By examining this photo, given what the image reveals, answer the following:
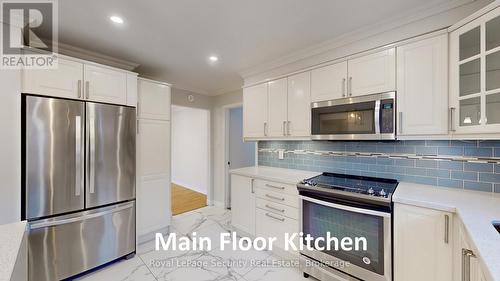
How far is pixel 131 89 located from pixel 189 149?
3491 millimetres

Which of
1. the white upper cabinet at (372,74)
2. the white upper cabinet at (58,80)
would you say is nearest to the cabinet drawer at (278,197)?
the white upper cabinet at (372,74)

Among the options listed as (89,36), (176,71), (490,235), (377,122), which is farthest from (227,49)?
(490,235)

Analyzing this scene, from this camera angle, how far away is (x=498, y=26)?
129cm

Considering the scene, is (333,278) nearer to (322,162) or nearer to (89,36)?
(322,162)

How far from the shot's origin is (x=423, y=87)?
5.50 ft

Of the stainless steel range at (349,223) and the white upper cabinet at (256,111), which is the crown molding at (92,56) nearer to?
the white upper cabinet at (256,111)

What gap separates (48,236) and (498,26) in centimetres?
383

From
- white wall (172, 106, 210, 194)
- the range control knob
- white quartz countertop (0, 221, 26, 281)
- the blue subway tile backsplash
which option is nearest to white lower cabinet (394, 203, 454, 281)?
the range control knob

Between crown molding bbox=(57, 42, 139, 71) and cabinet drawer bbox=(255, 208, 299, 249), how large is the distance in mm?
2628

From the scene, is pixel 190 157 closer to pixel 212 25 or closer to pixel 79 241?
pixel 79 241

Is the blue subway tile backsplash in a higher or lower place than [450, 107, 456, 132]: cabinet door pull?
lower

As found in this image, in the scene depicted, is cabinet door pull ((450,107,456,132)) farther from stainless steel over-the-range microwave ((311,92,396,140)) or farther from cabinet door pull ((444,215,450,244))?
cabinet door pull ((444,215,450,244))

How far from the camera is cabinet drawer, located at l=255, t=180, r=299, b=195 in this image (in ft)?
7.18

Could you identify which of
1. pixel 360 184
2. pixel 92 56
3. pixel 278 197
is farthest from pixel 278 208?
pixel 92 56
